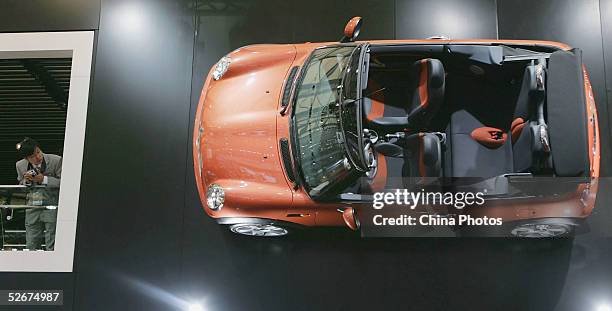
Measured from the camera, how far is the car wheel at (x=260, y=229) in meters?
3.62

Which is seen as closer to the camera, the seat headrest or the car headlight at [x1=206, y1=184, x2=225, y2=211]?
the seat headrest

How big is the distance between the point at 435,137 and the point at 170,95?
219 cm

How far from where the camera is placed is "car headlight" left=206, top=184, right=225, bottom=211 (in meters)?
3.49

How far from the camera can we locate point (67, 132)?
4.33 m

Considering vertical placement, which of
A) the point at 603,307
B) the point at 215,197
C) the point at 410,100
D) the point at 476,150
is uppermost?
the point at 410,100

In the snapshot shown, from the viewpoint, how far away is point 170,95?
430cm

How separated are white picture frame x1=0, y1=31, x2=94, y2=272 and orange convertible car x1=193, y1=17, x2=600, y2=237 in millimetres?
1325

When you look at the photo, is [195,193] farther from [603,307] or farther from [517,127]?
[603,307]

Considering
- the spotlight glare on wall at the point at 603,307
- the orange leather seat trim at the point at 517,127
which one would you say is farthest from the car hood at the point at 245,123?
the spotlight glare on wall at the point at 603,307

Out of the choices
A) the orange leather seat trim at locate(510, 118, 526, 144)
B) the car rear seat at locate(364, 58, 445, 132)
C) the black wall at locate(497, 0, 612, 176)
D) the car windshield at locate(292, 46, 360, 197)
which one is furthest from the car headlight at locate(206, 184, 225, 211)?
the black wall at locate(497, 0, 612, 176)

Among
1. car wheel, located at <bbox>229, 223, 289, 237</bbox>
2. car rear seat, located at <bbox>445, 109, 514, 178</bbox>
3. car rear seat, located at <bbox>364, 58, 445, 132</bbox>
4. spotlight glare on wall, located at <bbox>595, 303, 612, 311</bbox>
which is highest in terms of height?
car rear seat, located at <bbox>364, 58, 445, 132</bbox>

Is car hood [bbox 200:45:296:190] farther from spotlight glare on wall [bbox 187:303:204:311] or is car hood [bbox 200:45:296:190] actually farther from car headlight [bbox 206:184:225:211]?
spotlight glare on wall [bbox 187:303:204:311]

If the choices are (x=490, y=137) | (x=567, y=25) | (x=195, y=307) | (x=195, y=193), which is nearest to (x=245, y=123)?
(x=195, y=193)

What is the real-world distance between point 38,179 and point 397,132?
2.96 m
